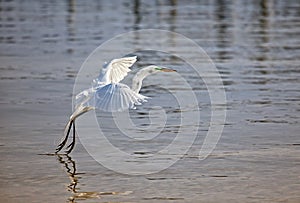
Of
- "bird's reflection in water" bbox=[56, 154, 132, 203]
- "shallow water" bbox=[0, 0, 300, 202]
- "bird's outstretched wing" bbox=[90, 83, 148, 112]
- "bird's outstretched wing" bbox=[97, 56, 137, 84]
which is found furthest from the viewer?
"bird's outstretched wing" bbox=[97, 56, 137, 84]

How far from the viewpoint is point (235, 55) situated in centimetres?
2069

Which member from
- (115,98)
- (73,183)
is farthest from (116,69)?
(73,183)

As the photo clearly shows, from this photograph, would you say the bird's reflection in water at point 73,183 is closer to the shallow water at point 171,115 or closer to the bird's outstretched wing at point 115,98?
the shallow water at point 171,115

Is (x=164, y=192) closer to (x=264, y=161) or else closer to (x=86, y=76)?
(x=264, y=161)

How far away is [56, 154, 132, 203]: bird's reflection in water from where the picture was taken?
30.9ft

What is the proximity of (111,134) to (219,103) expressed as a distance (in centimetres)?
298

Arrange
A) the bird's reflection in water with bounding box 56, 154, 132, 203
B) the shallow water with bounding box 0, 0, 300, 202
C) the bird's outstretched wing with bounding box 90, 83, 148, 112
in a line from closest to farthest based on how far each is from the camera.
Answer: the bird's reflection in water with bounding box 56, 154, 132, 203, the shallow water with bounding box 0, 0, 300, 202, the bird's outstretched wing with bounding box 90, 83, 148, 112

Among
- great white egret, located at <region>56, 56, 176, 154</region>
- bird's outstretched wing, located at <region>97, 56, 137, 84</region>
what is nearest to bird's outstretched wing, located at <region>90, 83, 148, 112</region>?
great white egret, located at <region>56, 56, 176, 154</region>

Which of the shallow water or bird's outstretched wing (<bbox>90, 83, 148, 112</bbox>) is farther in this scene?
bird's outstretched wing (<bbox>90, 83, 148, 112</bbox>)

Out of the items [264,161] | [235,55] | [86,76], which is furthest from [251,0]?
[264,161]

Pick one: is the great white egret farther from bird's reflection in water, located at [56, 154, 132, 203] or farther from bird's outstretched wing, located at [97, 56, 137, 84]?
bird's reflection in water, located at [56, 154, 132, 203]

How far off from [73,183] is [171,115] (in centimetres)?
406

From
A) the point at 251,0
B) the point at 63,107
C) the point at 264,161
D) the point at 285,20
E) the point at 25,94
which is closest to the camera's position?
the point at 264,161

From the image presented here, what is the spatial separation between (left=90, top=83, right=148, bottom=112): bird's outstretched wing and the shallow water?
84 cm
